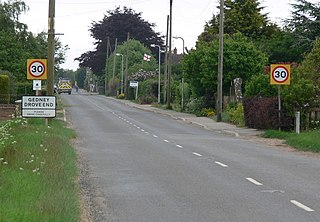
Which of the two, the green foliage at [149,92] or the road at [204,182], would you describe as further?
the green foliage at [149,92]

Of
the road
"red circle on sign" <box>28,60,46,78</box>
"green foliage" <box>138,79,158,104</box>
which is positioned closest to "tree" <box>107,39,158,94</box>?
"green foliage" <box>138,79,158,104</box>

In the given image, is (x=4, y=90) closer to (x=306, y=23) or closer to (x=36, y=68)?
(x=36, y=68)

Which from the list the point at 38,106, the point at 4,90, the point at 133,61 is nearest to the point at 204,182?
the point at 38,106

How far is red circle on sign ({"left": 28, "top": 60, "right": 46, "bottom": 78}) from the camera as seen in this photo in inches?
1049

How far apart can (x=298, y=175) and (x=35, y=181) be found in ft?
22.5

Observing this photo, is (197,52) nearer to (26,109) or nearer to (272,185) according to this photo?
(26,109)

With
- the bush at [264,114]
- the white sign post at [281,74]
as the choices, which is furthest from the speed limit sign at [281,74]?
the bush at [264,114]

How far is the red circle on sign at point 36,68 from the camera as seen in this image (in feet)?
87.5

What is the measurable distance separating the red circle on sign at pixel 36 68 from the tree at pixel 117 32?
96.9 meters

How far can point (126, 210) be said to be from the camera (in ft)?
35.1

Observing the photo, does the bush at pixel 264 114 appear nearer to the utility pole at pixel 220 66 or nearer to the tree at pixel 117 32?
the utility pole at pixel 220 66

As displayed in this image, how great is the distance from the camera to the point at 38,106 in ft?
82.1

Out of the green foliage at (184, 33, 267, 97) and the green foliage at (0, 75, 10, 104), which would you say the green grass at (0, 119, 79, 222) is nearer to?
the green foliage at (0, 75, 10, 104)

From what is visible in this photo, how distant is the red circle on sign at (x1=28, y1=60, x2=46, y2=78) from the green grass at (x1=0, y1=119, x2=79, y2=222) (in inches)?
301
